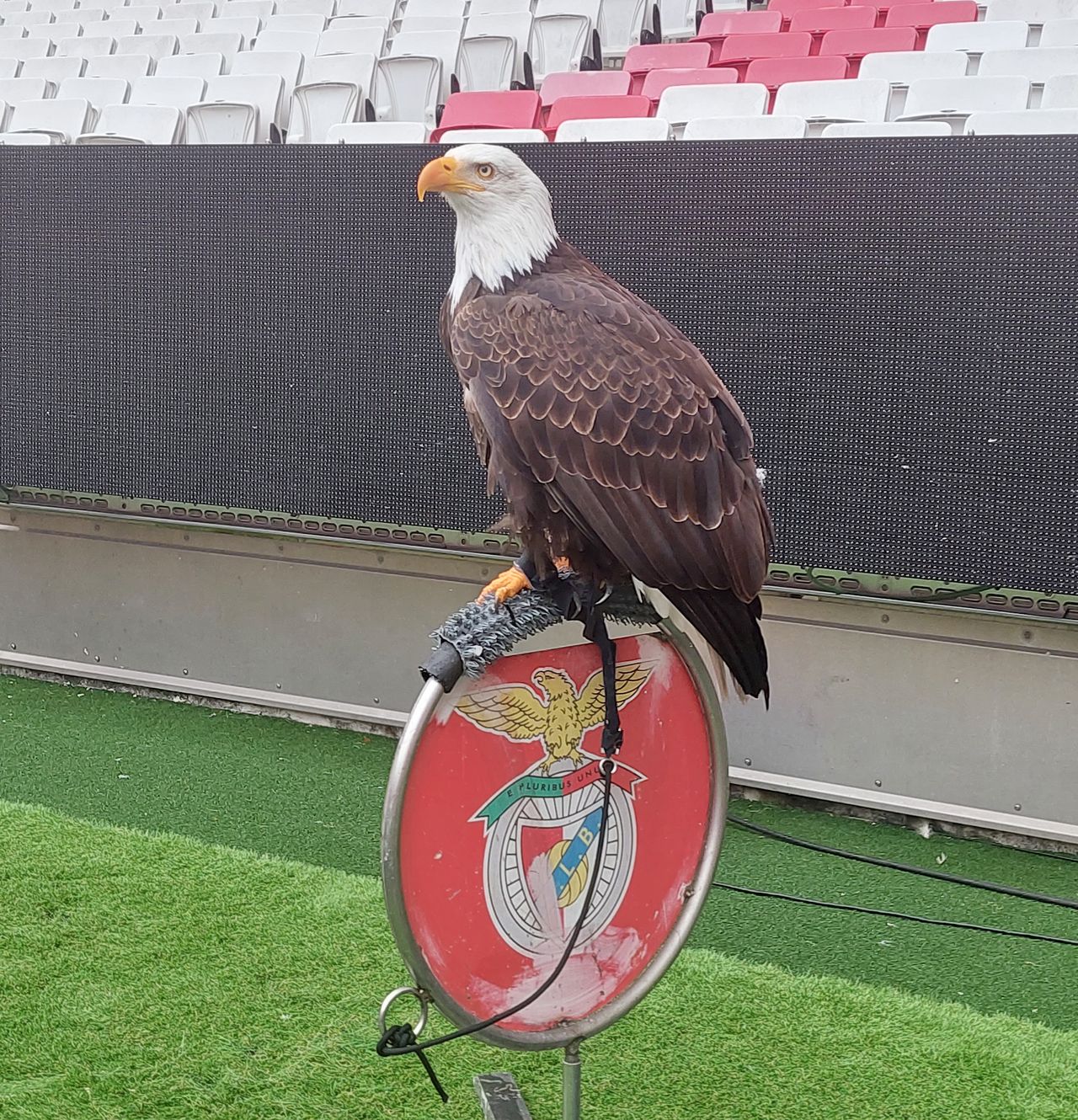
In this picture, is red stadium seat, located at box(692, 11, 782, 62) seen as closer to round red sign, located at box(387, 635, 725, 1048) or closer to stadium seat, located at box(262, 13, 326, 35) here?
stadium seat, located at box(262, 13, 326, 35)

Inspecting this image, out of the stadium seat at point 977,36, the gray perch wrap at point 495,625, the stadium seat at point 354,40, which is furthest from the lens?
the stadium seat at point 354,40

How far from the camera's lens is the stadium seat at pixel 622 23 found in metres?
5.77

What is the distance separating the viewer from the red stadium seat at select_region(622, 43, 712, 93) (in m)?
4.98

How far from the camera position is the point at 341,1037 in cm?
194

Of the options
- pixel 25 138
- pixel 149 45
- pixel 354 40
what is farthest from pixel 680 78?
pixel 149 45

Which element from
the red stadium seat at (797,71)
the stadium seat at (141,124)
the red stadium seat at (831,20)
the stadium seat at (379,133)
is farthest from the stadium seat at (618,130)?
the red stadium seat at (831,20)

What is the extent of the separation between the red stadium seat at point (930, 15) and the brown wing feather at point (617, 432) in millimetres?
4035

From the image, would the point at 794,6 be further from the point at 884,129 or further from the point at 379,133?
the point at 884,129

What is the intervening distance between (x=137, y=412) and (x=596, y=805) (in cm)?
211

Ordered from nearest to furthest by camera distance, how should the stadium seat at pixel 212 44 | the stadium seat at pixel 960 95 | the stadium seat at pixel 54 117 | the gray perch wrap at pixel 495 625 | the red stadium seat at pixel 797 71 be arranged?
1. the gray perch wrap at pixel 495 625
2. the stadium seat at pixel 960 95
3. the red stadium seat at pixel 797 71
4. the stadium seat at pixel 54 117
5. the stadium seat at pixel 212 44

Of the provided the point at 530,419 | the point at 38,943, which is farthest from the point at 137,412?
the point at 530,419

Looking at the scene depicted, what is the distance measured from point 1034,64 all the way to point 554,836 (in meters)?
3.53

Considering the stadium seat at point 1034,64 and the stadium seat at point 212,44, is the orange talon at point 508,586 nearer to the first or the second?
the stadium seat at point 1034,64

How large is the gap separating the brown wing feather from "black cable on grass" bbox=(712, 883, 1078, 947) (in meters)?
1.07
